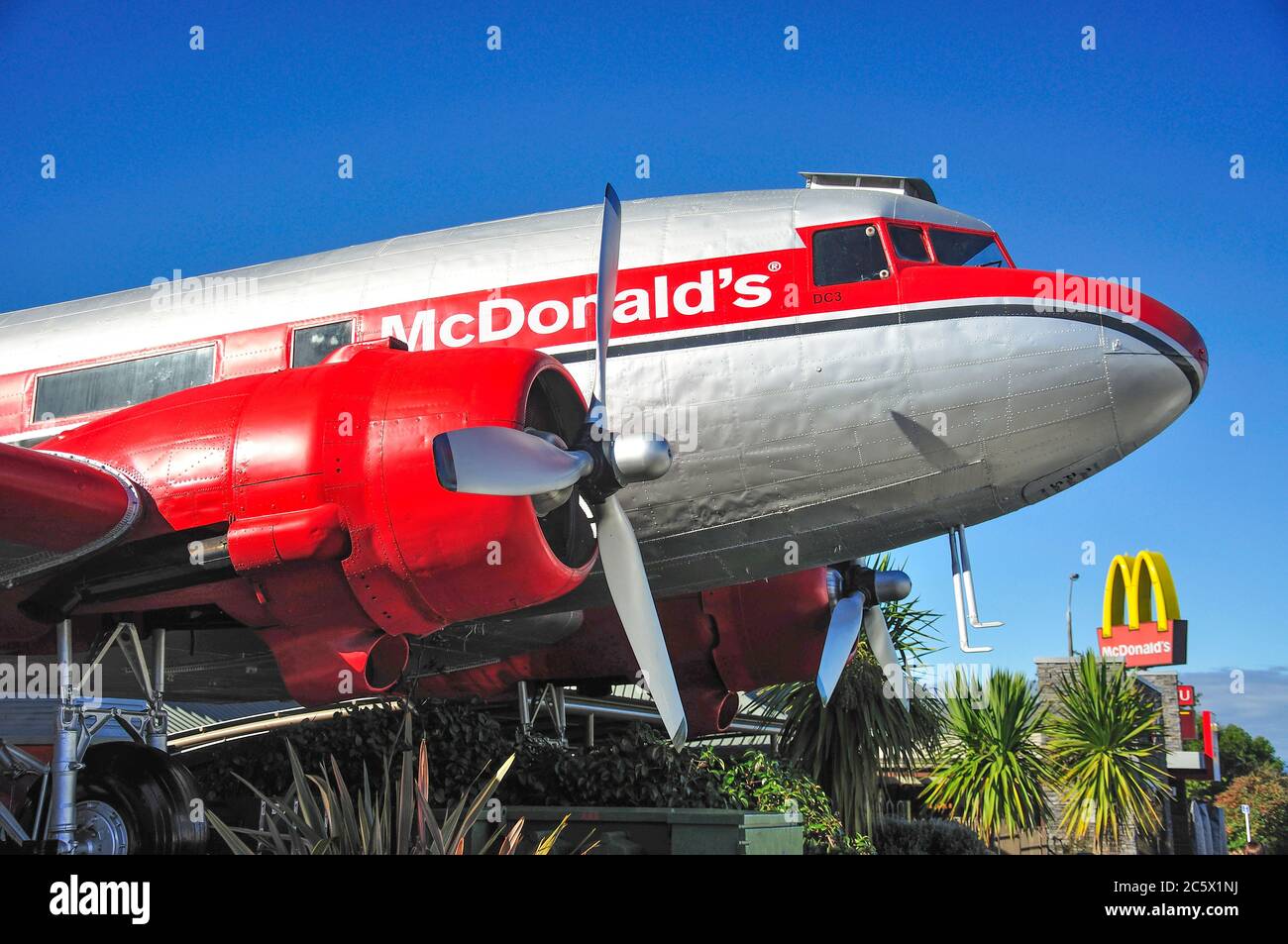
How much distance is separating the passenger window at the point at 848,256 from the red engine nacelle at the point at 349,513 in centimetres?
271

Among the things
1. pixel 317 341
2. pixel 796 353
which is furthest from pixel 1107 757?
pixel 317 341

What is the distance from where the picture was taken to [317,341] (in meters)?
10.7

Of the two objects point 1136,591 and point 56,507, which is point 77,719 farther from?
point 1136,591

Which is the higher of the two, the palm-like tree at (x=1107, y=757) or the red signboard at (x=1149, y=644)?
the red signboard at (x=1149, y=644)

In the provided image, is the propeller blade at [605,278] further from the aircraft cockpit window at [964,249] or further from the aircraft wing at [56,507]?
the aircraft wing at [56,507]

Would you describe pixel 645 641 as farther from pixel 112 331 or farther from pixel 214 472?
pixel 112 331

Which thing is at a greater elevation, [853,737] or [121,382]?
[121,382]

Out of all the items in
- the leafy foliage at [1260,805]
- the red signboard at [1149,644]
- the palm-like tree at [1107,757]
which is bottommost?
the leafy foliage at [1260,805]

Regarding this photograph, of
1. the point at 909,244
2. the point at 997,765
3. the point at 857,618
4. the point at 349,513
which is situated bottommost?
the point at 997,765

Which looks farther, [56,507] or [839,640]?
[839,640]

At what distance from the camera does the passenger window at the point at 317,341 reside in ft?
34.9

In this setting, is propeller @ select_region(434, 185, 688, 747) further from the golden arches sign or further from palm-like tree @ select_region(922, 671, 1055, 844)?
the golden arches sign

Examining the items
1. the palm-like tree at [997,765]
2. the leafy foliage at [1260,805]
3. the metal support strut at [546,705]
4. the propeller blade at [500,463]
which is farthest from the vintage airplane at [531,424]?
the leafy foliage at [1260,805]

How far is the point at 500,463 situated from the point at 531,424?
128cm
